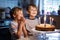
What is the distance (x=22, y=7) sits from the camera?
11.9 ft

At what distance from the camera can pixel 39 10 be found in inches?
149

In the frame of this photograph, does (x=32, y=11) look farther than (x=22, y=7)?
No

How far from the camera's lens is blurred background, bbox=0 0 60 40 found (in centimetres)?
351

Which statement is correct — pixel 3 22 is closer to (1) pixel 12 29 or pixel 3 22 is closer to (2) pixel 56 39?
(1) pixel 12 29

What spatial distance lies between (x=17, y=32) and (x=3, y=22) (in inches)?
64.3

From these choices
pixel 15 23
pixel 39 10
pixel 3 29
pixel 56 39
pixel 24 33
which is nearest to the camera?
pixel 56 39

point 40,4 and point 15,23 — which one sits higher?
point 40,4

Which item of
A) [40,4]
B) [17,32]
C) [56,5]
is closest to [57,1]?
[56,5]

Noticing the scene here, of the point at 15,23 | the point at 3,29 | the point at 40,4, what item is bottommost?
the point at 3,29

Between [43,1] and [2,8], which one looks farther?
[43,1]

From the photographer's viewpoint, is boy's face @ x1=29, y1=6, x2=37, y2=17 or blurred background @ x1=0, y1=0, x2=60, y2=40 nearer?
boy's face @ x1=29, y1=6, x2=37, y2=17

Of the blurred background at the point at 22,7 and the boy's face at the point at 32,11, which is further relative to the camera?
the blurred background at the point at 22,7

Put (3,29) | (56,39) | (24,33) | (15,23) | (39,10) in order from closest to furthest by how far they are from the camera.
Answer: (56,39) < (24,33) < (15,23) < (3,29) < (39,10)

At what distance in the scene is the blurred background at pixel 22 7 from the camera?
3.51m
